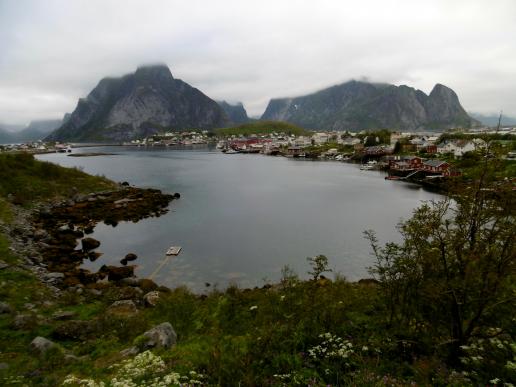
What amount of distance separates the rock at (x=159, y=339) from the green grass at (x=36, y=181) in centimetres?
4261

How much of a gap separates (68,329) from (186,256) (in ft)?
56.8

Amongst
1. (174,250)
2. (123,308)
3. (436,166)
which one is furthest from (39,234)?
(436,166)

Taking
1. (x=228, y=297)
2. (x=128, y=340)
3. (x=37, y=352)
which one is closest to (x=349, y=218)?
(x=228, y=297)

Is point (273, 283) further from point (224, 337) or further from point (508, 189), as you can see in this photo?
point (508, 189)

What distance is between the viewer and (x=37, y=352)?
11445 millimetres

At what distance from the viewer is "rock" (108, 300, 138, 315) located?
56.2 ft

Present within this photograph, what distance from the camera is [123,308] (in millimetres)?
17656

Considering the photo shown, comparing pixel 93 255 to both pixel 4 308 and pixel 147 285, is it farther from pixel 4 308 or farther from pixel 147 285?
pixel 4 308

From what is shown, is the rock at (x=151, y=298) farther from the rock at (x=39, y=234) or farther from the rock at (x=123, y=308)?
the rock at (x=39, y=234)

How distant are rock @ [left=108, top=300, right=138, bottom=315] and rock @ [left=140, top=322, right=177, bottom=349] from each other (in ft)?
19.4

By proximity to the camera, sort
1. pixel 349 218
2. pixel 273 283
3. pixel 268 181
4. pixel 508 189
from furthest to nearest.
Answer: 1. pixel 268 181
2. pixel 349 218
3. pixel 273 283
4. pixel 508 189

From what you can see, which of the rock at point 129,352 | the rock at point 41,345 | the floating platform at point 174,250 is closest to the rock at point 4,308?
the rock at point 41,345

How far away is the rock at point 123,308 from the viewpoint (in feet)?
56.2

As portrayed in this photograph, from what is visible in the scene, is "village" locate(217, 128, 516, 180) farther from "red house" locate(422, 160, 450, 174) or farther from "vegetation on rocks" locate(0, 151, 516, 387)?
"vegetation on rocks" locate(0, 151, 516, 387)
